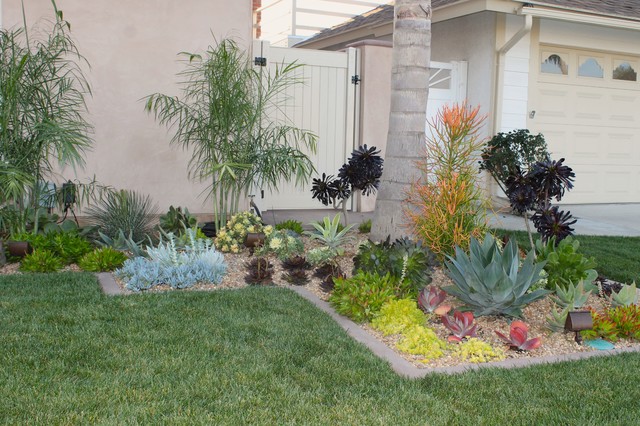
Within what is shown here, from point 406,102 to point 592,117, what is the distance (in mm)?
7029

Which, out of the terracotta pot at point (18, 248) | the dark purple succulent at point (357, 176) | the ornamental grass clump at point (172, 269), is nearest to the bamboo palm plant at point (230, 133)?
the dark purple succulent at point (357, 176)

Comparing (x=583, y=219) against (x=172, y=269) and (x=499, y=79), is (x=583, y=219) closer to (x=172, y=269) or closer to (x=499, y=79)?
(x=499, y=79)

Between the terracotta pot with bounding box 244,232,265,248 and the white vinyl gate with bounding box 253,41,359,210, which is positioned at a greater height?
the white vinyl gate with bounding box 253,41,359,210

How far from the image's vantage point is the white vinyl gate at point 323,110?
1002 centimetres

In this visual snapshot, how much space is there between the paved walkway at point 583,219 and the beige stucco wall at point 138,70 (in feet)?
5.17

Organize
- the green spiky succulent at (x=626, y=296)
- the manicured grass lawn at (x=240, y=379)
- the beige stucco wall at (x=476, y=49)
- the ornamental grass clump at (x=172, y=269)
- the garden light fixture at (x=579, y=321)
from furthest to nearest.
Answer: the beige stucco wall at (x=476, y=49), the ornamental grass clump at (x=172, y=269), the green spiky succulent at (x=626, y=296), the garden light fixture at (x=579, y=321), the manicured grass lawn at (x=240, y=379)

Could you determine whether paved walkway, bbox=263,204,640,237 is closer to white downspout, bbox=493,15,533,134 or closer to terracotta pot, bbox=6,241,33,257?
white downspout, bbox=493,15,533,134

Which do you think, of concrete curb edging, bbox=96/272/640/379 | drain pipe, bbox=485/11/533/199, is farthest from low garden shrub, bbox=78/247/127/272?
drain pipe, bbox=485/11/533/199

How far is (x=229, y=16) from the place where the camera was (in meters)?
8.84

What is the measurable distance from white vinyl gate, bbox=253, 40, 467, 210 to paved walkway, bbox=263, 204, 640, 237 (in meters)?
0.21

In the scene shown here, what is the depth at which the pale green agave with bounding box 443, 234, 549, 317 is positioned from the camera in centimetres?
498

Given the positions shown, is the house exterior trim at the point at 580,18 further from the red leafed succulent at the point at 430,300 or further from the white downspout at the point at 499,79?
the red leafed succulent at the point at 430,300

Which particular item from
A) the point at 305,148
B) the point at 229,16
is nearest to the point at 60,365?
the point at 229,16

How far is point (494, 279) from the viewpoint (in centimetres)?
497
